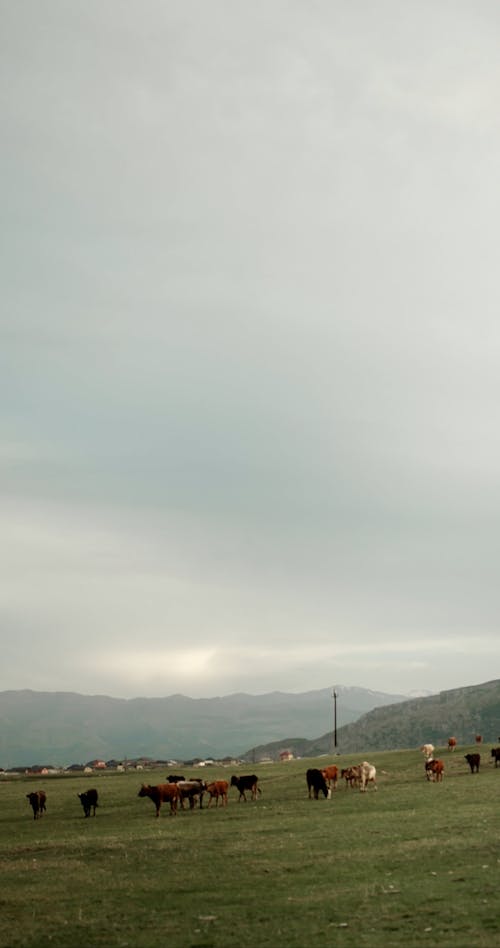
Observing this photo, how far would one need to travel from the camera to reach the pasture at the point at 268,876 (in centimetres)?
2042

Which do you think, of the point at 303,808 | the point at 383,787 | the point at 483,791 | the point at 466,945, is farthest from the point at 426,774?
the point at 466,945

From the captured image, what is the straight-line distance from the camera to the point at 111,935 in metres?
21.2

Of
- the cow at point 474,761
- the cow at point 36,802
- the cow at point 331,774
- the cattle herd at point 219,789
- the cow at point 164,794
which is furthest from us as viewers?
the cow at point 474,761

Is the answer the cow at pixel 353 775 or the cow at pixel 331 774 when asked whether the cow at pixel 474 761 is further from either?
the cow at pixel 331 774

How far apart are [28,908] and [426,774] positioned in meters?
42.6

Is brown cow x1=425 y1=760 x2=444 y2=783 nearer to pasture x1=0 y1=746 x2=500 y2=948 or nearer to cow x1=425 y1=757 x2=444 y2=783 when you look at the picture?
cow x1=425 y1=757 x2=444 y2=783

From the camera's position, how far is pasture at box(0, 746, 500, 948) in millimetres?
20422

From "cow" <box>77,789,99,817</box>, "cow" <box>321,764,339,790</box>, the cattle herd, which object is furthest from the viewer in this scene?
"cow" <box>321,764,339,790</box>

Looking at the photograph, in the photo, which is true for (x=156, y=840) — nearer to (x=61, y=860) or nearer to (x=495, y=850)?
(x=61, y=860)

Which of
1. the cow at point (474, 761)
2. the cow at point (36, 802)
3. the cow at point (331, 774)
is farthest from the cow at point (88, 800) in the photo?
the cow at point (474, 761)

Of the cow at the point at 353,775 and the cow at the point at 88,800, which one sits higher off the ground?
the cow at the point at 353,775

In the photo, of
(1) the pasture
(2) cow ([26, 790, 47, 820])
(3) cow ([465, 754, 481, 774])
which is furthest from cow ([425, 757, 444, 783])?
(2) cow ([26, 790, 47, 820])

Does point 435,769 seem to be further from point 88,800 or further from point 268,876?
point 268,876

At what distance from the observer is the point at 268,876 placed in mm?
27047
